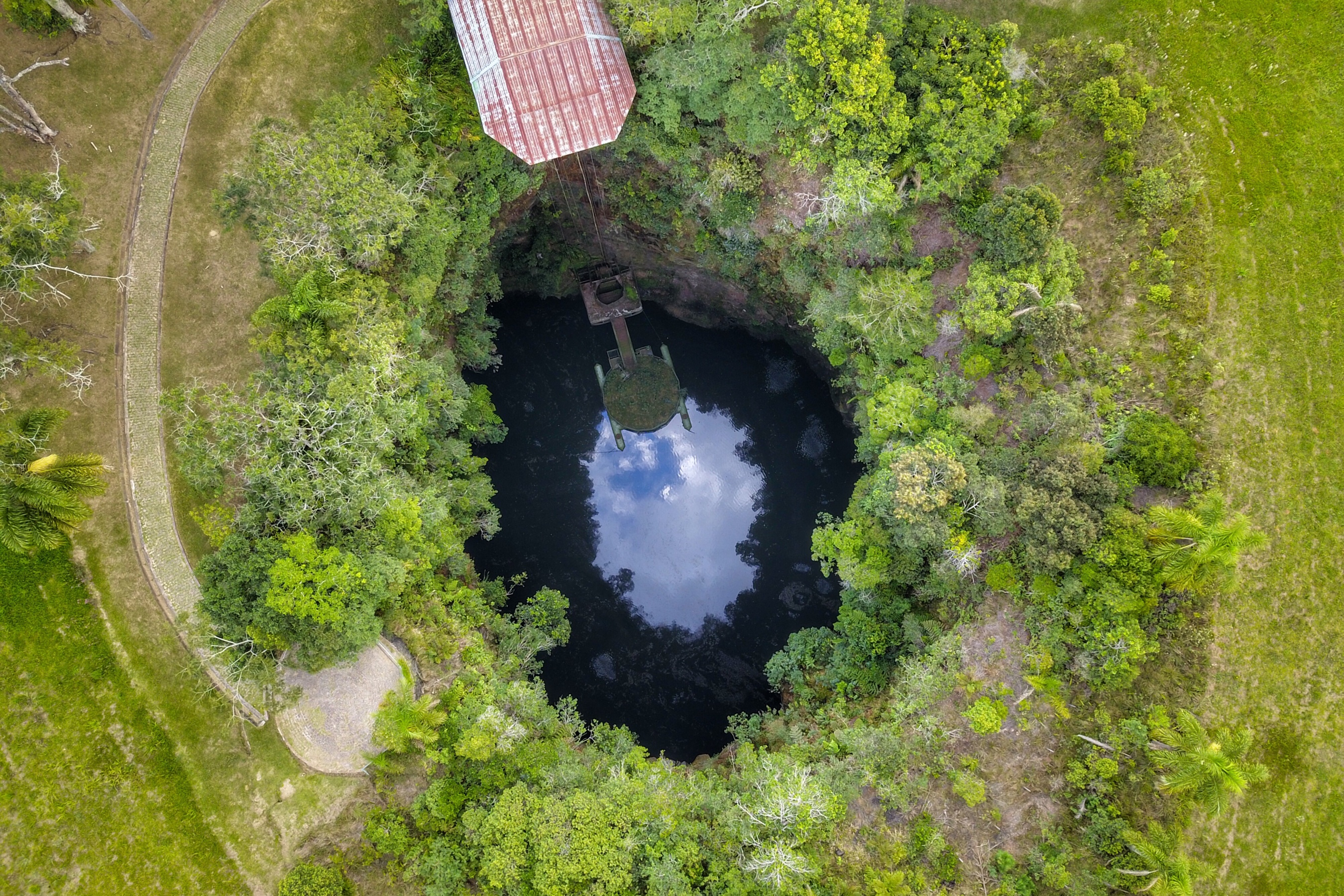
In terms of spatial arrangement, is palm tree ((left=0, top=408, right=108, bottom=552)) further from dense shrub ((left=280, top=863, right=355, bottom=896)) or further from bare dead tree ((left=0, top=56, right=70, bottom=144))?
dense shrub ((left=280, top=863, right=355, bottom=896))

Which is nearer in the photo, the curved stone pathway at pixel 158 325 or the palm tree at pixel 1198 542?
the palm tree at pixel 1198 542

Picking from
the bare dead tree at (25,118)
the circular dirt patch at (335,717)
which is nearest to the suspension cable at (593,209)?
the bare dead tree at (25,118)

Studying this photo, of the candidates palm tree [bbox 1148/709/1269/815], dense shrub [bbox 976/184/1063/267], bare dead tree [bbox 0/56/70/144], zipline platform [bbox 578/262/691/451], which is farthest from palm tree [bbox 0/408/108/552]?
Result: palm tree [bbox 1148/709/1269/815]

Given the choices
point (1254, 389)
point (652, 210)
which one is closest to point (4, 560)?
point (652, 210)

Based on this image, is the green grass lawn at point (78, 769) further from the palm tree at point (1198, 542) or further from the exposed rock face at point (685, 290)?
the palm tree at point (1198, 542)

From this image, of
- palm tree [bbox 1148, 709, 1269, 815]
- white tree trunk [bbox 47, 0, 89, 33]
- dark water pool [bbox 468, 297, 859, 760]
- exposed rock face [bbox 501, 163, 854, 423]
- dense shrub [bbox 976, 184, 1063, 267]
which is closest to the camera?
palm tree [bbox 1148, 709, 1269, 815]

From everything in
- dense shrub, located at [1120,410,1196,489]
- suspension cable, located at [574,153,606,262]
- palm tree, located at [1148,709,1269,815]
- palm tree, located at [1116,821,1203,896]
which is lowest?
palm tree, located at [1116,821,1203,896]

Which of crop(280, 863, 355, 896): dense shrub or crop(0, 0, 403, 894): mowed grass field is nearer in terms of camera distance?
crop(280, 863, 355, 896): dense shrub
